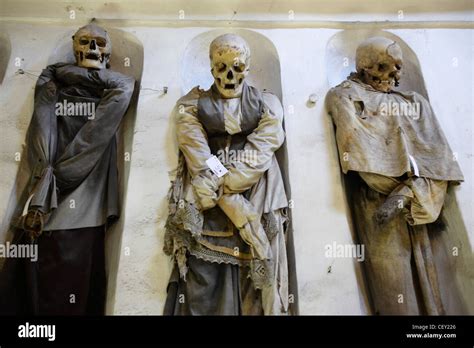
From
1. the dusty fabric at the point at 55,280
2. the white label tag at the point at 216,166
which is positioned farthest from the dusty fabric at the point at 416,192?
the dusty fabric at the point at 55,280

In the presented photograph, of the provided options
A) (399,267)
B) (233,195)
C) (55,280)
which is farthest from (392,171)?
(55,280)

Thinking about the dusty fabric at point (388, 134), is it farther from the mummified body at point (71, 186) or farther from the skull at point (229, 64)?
the mummified body at point (71, 186)

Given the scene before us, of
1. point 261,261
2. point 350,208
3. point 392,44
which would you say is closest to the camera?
point 261,261

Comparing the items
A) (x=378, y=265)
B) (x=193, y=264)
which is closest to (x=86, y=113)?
(x=193, y=264)

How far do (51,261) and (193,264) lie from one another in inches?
34.5

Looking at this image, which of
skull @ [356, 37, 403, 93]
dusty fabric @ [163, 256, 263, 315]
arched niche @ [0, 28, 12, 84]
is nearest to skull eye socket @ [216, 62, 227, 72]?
skull @ [356, 37, 403, 93]

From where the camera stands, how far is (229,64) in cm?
429

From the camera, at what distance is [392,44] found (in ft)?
15.0

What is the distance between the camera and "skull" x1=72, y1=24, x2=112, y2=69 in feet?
15.0

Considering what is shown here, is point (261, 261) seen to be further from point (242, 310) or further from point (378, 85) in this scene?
point (378, 85)

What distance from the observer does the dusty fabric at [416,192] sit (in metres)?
4.05

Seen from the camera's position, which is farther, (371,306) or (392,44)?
(392,44)

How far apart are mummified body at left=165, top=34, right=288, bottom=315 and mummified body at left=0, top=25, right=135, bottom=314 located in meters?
0.48

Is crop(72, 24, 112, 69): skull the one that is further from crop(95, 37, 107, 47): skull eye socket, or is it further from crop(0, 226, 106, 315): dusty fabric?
crop(0, 226, 106, 315): dusty fabric
